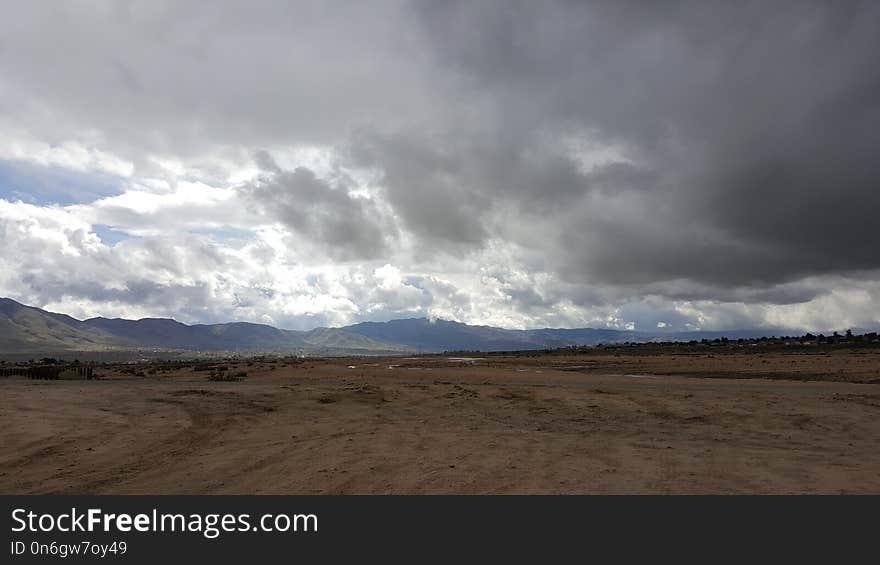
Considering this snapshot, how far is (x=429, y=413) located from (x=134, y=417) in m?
9.72

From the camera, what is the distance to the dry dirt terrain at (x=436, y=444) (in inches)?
393

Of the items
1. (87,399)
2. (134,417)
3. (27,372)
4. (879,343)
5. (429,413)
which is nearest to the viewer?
(134,417)

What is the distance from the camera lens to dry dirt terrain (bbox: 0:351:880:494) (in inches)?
393

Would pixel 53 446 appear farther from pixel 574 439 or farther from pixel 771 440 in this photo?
pixel 771 440

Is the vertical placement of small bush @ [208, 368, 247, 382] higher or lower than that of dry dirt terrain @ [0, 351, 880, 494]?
lower

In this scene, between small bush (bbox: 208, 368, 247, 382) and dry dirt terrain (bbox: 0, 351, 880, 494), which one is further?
small bush (bbox: 208, 368, 247, 382)

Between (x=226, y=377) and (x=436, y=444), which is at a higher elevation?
(x=436, y=444)

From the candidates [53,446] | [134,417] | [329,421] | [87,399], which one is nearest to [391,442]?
[329,421]

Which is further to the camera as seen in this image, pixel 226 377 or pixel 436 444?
pixel 226 377

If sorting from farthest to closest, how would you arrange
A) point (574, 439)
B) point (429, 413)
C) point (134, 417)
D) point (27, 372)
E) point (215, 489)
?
point (27, 372) < point (429, 413) < point (134, 417) < point (574, 439) < point (215, 489)

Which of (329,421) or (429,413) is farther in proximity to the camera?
(429,413)

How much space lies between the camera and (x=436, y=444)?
44.5 ft

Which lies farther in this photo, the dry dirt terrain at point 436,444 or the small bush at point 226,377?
the small bush at point 226,377
